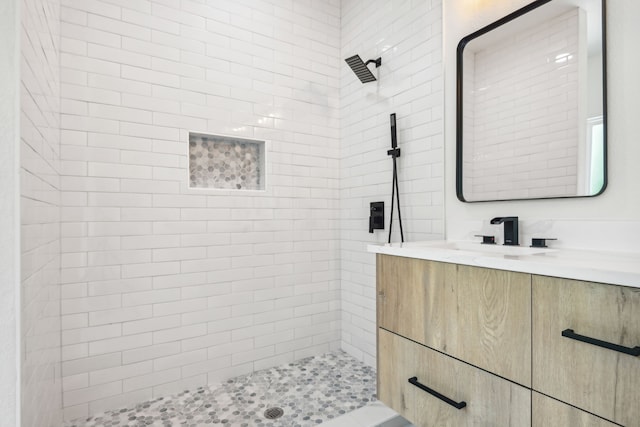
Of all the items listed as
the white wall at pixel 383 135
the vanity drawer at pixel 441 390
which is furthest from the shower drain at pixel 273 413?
the white wall at pixel 383 135

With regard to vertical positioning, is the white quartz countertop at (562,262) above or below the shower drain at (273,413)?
above

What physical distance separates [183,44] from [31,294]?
173cm

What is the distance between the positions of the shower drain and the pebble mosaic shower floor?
18mm

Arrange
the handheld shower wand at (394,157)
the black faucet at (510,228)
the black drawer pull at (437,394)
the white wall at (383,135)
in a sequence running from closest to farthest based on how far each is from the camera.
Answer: the black drawer pull at (437,394) → the black faucet at (510,228) → the white wall at (383,135) → the handheld shower wand at (394,157)

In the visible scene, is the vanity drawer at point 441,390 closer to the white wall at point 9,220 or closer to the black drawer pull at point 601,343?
the black drawer pull at point 601,343

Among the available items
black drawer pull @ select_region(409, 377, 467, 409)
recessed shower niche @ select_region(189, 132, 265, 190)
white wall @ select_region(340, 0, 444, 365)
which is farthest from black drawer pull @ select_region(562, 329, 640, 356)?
recessed shower niche @ select_region(189, 132, 265, 190)

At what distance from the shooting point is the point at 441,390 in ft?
4.42

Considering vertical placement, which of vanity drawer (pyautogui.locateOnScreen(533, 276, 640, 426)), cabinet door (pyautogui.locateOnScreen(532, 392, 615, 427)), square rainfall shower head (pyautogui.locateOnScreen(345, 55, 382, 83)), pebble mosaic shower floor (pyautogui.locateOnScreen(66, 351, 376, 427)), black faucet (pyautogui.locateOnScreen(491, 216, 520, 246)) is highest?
square rainfall shower head (pyautogui.locateOnScreen(345, 55, 382, 83))

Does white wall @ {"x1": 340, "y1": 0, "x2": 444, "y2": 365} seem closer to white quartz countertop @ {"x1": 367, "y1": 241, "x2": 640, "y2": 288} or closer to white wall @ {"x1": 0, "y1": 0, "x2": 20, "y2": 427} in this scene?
white quartz countertop @ {"x1": 367, "y1": 241, "x2": 640, "y2": 288}

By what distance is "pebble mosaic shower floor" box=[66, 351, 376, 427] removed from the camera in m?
1.86

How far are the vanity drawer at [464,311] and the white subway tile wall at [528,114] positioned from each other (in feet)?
2.08

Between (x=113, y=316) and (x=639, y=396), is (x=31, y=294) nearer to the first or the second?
(x=113, y=316)

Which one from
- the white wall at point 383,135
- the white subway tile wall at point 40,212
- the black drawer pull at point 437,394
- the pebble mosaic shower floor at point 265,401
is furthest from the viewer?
the white wall at point 383,135

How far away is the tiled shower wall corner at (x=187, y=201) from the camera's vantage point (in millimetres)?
1917
